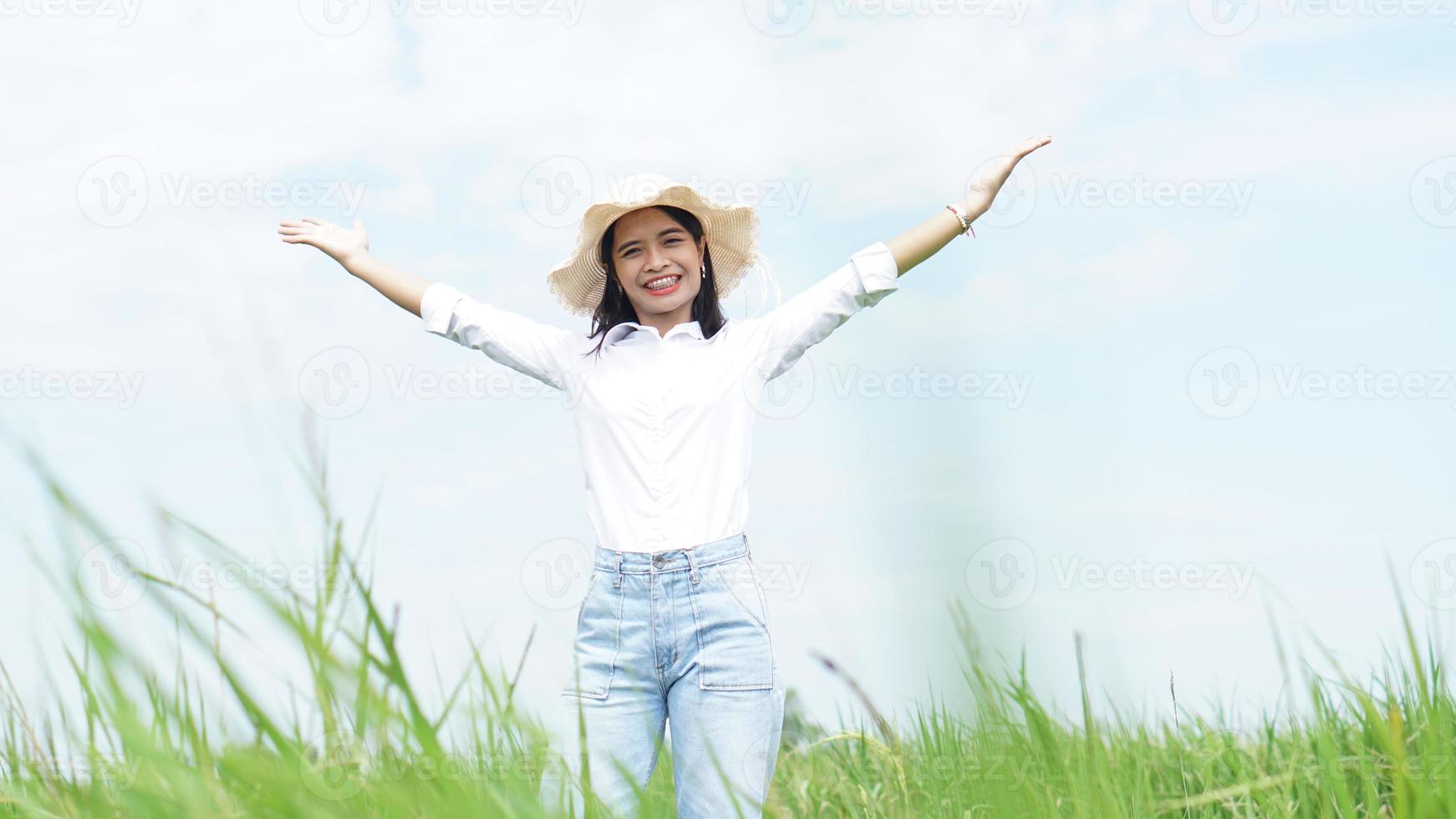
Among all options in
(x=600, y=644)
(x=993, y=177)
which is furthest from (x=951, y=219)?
(x=600, y=644)

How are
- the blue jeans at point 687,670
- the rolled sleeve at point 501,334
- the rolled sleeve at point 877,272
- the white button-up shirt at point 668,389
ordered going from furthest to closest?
the rolled sleeve at point 501,334 → the rolled sleeve at point 877,272 → the white button-up shirt at point 668,389 → the blue jeans at point 687,670

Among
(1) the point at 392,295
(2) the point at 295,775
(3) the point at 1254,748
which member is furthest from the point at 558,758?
(3) the point at 1254,748

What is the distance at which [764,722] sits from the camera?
9.21 ft

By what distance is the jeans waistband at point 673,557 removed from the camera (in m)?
2.81

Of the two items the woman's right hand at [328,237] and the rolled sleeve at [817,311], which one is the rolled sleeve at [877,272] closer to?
the rolled sleeve at [817,311]

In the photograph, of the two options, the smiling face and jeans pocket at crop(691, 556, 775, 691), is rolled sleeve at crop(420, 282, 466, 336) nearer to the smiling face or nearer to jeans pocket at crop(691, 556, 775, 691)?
the smiling face

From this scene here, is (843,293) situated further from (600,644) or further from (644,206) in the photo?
(600,644)

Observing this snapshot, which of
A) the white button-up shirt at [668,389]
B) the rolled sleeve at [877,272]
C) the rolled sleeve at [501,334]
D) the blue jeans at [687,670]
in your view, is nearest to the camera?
the blue jeans at [687,670]

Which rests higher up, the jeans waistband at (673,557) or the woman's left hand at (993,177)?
the woman's left hand at (993,177)

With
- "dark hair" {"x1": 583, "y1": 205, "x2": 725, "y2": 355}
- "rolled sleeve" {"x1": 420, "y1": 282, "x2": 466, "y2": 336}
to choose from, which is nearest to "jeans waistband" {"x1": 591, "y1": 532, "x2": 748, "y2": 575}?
"dark hair" {"x1": 583, "y1": 205, "x2": 725, "y2": 355}

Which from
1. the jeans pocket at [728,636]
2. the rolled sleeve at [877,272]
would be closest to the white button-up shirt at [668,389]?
the rolled sleeve at [877,272]

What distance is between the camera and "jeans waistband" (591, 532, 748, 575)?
2.81m

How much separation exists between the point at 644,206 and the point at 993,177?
35.1 inches

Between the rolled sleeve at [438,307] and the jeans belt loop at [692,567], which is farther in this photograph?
the rolled sleeve at [438,307]
